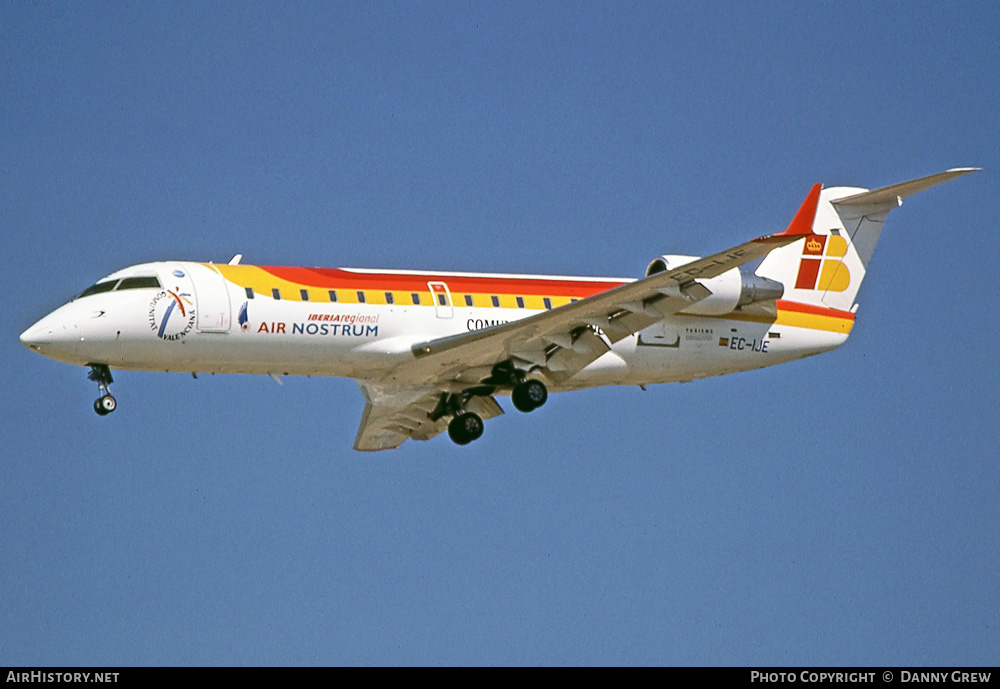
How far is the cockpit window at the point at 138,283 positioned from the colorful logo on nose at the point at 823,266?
1312 centimetres

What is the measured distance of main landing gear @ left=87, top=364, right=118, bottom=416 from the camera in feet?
83.8

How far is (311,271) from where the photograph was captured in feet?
89.1

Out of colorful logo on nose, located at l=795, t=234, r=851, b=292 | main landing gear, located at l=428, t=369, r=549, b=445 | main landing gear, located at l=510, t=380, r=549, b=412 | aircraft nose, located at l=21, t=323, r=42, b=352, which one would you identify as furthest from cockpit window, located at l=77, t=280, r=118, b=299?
colorful logo on nose, located at l=795, t=234, r=851, b=292

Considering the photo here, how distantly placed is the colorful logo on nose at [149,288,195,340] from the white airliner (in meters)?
0.02

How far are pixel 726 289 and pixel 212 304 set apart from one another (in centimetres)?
971

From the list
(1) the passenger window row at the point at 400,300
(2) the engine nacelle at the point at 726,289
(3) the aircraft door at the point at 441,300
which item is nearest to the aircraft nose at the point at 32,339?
(1) the passenger window row at the point at 400,300

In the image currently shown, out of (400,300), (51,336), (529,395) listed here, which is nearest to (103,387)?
(51,336)

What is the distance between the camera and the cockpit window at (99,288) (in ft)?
86.0

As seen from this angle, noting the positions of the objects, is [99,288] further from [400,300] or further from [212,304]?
[400,300]

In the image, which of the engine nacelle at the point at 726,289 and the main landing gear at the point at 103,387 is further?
the engine nacelle at the point at 726,289

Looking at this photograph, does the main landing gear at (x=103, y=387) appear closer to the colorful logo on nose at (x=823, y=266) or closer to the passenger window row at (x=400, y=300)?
the passenger window row at (x=400, y=300)

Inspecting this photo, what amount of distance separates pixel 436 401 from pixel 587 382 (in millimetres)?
3084

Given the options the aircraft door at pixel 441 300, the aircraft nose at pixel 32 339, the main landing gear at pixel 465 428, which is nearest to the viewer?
the aircraft nose at pixel 32 339
